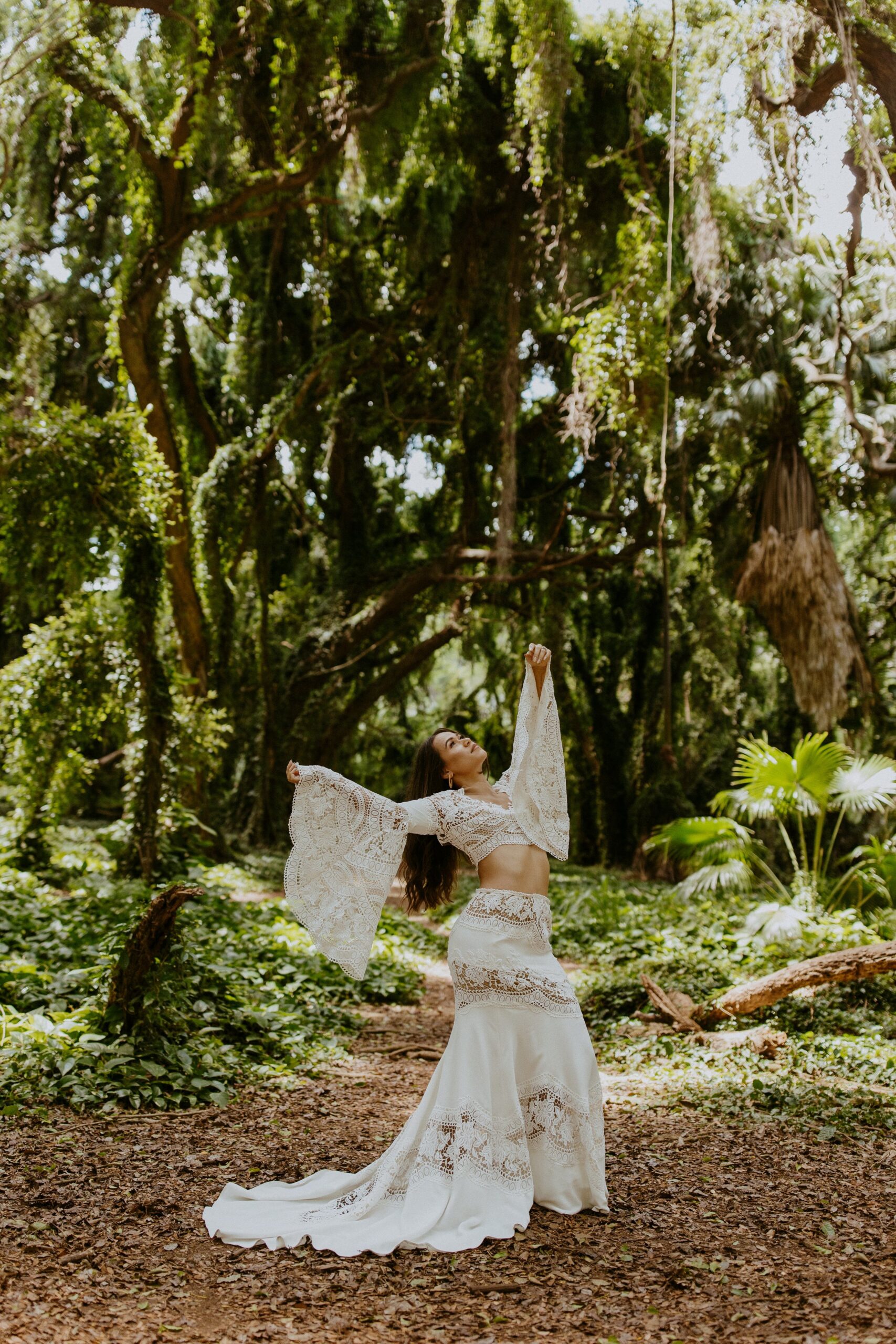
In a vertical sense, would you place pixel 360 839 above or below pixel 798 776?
below

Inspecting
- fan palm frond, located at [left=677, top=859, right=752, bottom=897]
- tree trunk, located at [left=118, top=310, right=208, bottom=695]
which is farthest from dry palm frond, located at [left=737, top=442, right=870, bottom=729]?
tree trunk, located at [left=118, top=310, right=208, bottom=695]

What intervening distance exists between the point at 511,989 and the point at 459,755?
96 centimetres

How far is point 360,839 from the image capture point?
4.04 meters

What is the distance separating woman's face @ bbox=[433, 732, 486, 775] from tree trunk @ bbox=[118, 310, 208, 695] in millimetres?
6171

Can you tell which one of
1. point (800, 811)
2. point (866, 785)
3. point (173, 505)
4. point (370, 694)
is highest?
point (173, 505)

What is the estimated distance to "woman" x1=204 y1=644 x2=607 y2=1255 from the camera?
3.52 metres

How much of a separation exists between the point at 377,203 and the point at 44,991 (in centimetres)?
1384

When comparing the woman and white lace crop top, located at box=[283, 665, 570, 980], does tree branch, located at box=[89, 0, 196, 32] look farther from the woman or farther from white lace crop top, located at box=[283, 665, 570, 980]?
white lace crop top, located at box=[283, 665, 570, 980]

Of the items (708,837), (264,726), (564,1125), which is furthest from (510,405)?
(564,1125)

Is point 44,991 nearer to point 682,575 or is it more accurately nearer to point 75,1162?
point 75,1162

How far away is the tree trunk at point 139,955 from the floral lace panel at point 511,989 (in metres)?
2.00

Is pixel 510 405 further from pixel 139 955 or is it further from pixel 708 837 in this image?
pixel 139 955

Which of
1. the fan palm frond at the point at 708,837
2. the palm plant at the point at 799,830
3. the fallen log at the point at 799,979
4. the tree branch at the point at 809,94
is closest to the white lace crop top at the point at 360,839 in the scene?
the fallen log at the point at 799,979

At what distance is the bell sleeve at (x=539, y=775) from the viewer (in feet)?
13.7
